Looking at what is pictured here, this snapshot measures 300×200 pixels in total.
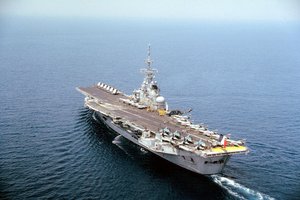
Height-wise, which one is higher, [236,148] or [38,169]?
[236,148]

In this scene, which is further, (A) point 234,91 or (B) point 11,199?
(A) point 234,91

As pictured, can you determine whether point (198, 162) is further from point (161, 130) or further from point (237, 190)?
point (161, 130)

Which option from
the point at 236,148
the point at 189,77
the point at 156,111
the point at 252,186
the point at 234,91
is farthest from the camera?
the point at 189,77

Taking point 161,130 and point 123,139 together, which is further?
point 123,139

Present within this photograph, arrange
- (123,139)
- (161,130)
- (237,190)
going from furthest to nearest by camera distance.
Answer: (123,139), (161,130), (237,190)

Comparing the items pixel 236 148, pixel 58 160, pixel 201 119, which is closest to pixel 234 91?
pixel 201 119

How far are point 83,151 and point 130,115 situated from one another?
11502mm

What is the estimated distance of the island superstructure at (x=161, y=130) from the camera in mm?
44312

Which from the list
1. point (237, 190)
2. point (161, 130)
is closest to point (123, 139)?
point (161, 130)

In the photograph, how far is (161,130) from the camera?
50250 mm

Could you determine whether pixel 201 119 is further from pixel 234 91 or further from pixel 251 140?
pixel 234 91

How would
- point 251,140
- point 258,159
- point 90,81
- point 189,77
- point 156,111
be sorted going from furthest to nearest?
point 189,77, point 90,81, point 156,111, point 251,140, point 258,159

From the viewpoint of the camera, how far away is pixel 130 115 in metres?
58.7

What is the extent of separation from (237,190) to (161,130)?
528 inches
